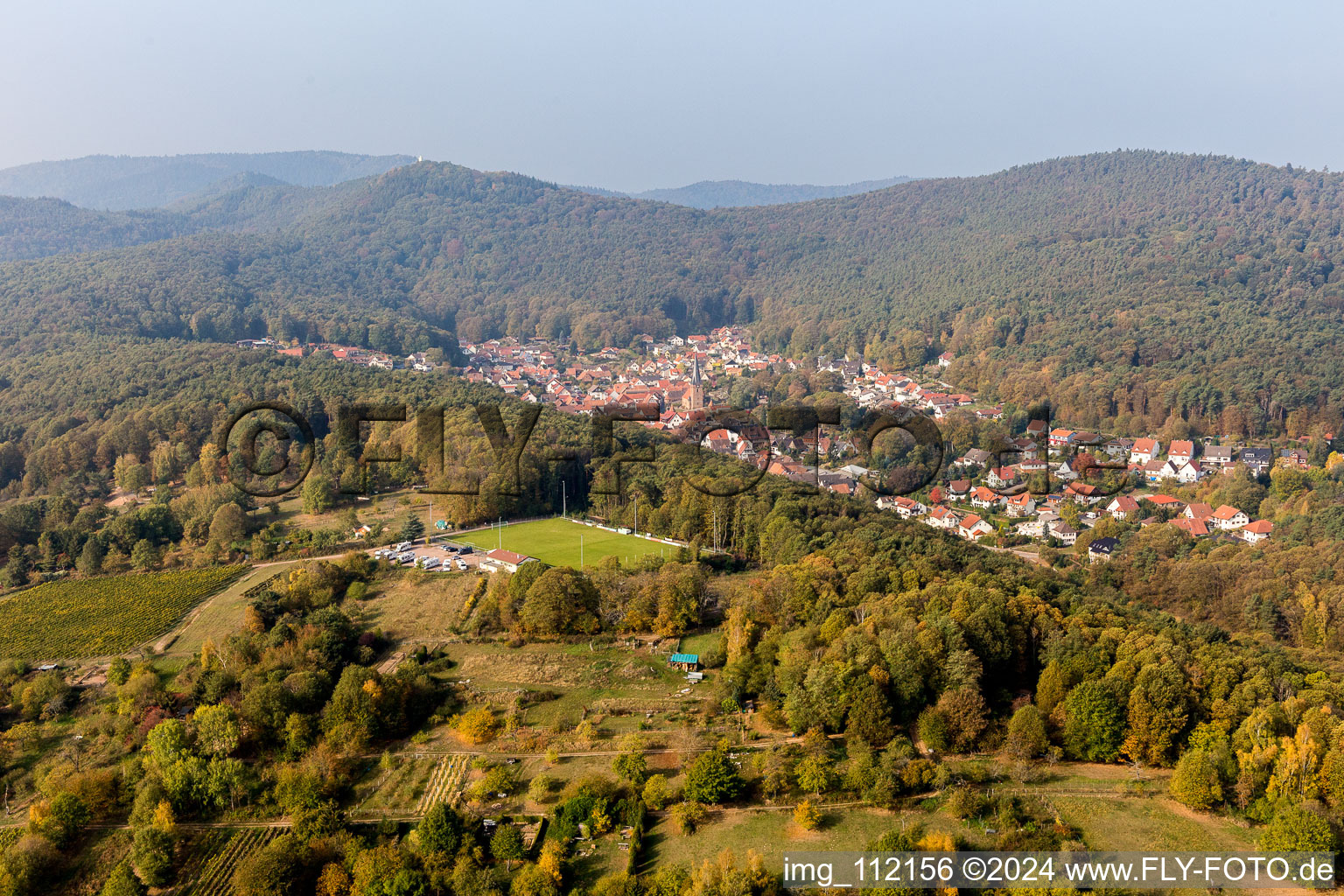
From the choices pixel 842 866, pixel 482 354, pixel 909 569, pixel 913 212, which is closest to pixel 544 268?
pixel 482 354

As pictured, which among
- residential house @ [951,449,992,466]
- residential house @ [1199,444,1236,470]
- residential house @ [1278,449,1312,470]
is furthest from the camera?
residential house @ [951,449,992,466]

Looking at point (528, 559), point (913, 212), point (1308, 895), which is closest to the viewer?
point (1308, 895)

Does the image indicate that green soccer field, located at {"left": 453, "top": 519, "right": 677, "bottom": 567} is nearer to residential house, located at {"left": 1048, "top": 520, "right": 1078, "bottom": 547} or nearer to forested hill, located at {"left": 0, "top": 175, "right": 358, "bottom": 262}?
residential house, located at {"left": 1048, "top": 520, "right": 1078, "bottom": 547}

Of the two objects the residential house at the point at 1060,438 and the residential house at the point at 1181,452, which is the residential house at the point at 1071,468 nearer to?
the residential house at the point at 1060,438

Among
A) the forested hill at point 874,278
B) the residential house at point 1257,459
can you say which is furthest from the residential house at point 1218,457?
the forested hill at point 874,278

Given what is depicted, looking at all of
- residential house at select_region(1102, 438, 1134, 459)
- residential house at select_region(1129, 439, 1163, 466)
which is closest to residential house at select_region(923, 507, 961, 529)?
residential house at select_region(1102, 438, 1134, 459)

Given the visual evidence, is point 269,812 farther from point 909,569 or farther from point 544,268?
point 544,268

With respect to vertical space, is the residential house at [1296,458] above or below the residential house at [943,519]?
above
